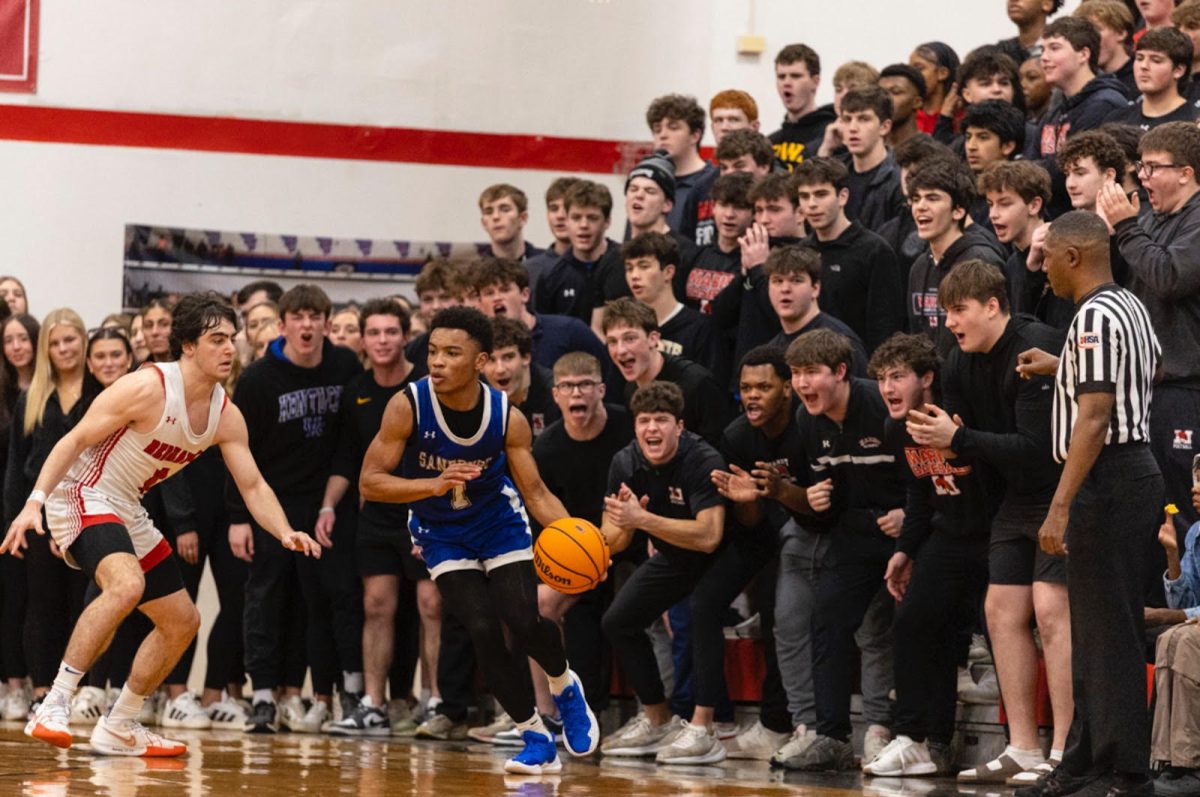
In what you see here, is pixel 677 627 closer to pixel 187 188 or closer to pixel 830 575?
pixel 830 575

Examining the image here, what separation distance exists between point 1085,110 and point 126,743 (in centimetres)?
629

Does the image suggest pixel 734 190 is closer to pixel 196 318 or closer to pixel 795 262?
pixel 795 262

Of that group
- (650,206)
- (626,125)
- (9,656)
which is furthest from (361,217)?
(9,656)

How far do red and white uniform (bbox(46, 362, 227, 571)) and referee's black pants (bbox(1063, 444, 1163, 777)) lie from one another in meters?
4.27

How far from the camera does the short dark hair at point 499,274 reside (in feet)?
35.5

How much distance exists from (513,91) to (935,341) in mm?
5588

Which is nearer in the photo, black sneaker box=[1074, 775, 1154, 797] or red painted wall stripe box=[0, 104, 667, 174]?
black sneaker box=[1074, 775, 1154, 797]

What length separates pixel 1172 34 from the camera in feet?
32.1

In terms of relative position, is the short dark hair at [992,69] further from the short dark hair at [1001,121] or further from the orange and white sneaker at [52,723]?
the orange and white sneaker at [52,723]

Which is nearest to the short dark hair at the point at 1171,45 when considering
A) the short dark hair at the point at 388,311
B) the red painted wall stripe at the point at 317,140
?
the short dark hair at the point at 388,311

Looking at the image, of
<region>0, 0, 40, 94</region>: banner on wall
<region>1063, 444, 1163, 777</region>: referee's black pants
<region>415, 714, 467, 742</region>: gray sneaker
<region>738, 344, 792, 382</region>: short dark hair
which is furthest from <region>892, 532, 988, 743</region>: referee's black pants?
<region>0, 0, 40, 94</region>: banner on wall

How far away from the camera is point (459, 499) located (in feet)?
29.1

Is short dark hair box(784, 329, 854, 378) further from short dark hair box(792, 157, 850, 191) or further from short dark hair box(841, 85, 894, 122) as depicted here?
short dark hair box(841, 85, 894, 122)

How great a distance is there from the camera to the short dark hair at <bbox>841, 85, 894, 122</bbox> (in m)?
11.1
